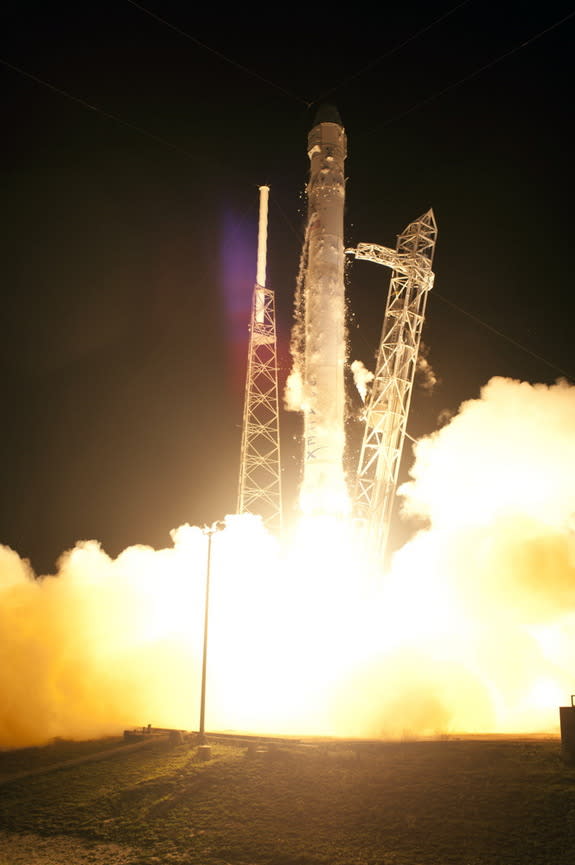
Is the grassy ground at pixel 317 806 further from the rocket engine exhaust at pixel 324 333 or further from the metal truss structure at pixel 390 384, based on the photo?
the metal truss structure at pixel 390 384

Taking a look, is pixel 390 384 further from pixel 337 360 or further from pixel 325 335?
pixel 325 335

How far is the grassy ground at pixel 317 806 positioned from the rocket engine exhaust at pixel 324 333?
423 inches

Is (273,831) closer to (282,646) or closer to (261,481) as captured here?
(282,646)

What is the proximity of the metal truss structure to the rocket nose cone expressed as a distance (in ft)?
18.9

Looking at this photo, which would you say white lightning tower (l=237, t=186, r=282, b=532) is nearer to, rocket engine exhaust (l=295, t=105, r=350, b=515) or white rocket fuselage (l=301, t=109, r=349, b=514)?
rocket engine exhaust (l=295, t=105, r=350, b=515)

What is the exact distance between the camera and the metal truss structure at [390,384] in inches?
1294

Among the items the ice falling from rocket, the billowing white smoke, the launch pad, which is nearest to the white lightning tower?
the launch pad

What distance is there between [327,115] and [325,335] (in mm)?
11028

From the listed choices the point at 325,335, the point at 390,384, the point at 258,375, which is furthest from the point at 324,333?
the point at 258,375

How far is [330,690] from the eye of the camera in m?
26.2

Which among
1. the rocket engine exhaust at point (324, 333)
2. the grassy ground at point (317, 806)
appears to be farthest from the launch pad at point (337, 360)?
the grassy ground at point (317, 806)

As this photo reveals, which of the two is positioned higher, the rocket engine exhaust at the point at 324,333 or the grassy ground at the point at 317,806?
the rocket engine exhaust at the point at 324,333

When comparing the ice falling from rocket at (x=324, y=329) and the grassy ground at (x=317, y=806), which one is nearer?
the grassy ground at (x=317, y=806)

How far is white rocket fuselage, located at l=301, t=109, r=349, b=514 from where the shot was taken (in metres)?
29.1
